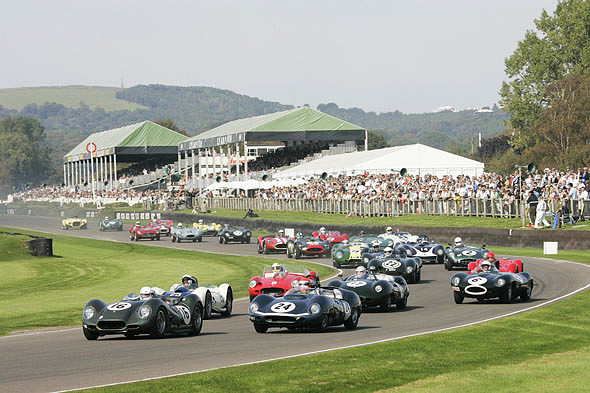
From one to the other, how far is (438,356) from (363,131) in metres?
88.9

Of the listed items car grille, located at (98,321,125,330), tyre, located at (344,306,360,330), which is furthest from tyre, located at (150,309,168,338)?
tyre, located at (344,306,360,330)

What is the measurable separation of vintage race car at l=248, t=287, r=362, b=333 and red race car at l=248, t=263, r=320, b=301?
201 inches

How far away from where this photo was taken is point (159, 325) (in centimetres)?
1672

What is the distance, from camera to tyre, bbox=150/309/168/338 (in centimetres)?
1656

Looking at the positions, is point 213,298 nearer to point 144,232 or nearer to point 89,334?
point 89,334

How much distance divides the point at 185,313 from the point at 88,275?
18.6 metres

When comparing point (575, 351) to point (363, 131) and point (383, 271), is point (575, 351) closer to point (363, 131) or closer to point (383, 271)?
point (383, 271)

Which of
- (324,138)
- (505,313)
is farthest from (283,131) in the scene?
(505,313)

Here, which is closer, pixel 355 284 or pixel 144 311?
pixel 144 311

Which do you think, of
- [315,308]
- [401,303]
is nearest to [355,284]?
[401,303]

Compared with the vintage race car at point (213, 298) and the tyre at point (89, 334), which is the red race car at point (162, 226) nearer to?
the vintage race car at point (213, 298)

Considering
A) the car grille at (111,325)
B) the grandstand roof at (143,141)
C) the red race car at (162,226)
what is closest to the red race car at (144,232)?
the red race car at (162,226)

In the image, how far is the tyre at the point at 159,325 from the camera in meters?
16.6

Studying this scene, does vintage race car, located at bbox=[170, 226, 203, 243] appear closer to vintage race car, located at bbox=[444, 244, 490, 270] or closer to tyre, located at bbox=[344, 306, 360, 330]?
vintage race car, located at bbox=[444, 244, 490, 270]
